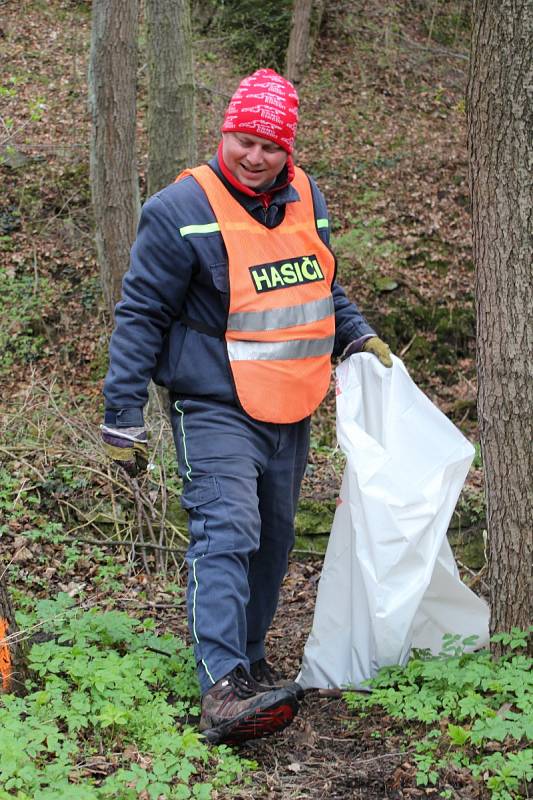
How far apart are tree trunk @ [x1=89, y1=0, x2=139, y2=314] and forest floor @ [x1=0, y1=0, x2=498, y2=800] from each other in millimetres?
760

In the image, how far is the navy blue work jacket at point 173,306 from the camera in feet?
10.7

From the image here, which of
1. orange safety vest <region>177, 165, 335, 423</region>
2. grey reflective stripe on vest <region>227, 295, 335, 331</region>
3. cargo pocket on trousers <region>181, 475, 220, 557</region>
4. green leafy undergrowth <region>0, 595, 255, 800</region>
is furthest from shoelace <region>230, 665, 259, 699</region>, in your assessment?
grey reflective stripe on vest <region>227, 295, 335, 331</region>

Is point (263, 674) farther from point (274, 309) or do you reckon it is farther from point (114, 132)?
point (114, 132)

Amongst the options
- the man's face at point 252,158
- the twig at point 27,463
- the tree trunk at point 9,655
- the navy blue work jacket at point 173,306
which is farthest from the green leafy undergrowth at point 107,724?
the man's face at point 252,158

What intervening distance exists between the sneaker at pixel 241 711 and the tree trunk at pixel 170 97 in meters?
5.15

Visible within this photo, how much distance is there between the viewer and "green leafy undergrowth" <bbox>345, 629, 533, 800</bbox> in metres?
2.66

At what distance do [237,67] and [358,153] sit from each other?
3.12 meters

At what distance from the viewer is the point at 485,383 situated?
128 inches

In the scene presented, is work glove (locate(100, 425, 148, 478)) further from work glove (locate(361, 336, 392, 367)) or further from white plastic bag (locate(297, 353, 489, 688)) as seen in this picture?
work glove (locate(361, 336, 392, 367))

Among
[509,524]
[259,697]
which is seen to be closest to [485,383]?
[509,524]

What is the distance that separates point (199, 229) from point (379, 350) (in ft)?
3.31

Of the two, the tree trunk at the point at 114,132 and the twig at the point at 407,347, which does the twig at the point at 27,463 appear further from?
the twig at the point at 407,347

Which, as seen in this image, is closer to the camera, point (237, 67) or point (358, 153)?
point (358, 153)

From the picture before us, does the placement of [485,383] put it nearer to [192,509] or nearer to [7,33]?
[192,509]
